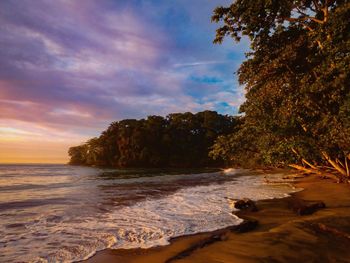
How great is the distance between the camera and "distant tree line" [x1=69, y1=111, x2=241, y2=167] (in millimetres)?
96375

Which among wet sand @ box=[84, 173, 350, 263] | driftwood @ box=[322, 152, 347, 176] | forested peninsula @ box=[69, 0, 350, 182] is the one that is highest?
forested peninsula @ box=[69, 0, 350, 182]

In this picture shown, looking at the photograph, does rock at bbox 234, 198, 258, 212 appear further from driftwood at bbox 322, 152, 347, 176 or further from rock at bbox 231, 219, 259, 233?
driftwood at bbox 322, 152, 347, 176

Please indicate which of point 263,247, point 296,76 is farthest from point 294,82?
point 263,247

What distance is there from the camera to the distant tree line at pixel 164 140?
9638cm

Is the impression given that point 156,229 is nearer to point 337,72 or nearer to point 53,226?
point 53,226

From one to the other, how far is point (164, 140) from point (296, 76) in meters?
82.5

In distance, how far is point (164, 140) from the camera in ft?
321

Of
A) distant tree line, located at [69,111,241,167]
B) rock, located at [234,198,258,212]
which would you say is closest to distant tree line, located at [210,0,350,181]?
rock, located at [234,198,258,212]

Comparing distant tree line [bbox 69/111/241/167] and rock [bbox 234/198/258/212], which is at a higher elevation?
distant tree line [bbox 69/111/241/167]

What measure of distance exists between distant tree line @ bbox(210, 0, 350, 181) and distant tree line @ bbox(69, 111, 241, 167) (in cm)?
7735

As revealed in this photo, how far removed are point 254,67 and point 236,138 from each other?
191 inches

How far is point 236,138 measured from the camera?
20.5m

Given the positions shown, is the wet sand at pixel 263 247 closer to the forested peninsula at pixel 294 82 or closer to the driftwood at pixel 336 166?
the forested peninsula at pixel 294 82

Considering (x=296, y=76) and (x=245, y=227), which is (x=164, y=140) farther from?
(x=245, y=227)
